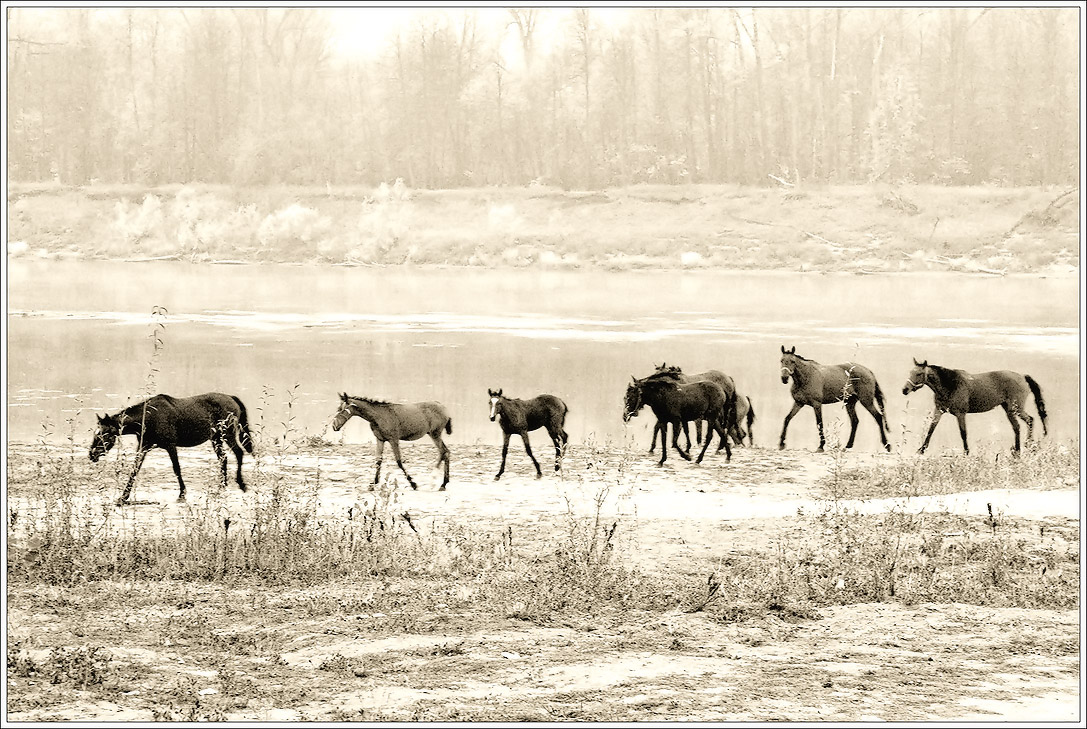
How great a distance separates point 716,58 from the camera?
34.4 meters

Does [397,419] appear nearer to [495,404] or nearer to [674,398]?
[495,404]

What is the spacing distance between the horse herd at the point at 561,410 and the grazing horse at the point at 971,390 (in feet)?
0.04

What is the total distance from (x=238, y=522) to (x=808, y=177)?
26743 mm

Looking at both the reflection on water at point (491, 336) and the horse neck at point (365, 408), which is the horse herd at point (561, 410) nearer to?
the horse neck at point (365, 408)

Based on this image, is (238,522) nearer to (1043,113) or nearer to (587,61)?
(587,61)

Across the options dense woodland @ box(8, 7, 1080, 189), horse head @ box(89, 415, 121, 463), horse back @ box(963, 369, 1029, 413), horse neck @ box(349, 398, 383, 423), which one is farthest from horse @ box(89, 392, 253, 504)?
dense woodland @ box(8, 7, 1080, 189)

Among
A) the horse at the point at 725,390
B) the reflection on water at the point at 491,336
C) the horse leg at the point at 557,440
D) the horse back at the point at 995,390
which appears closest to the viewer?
the horse leg at the point at 557,440

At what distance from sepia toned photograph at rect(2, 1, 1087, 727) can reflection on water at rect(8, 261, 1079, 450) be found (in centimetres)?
17

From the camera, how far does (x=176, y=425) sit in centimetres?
1159

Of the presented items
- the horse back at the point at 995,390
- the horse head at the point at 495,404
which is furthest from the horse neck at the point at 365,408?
the horse back at the point at 995,390

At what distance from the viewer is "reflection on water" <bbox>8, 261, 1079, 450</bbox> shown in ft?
70.4

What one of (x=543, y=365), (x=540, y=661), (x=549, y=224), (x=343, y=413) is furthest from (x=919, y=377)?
(x=549, y=224)

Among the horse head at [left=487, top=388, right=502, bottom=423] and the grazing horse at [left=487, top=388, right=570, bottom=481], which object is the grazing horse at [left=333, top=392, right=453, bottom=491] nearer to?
the horse head at [left=487, top=388, right=502, bottom=423]

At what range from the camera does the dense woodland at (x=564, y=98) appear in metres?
34.1
